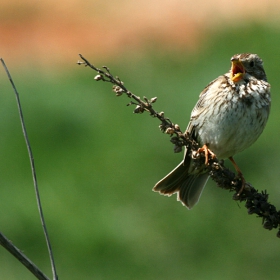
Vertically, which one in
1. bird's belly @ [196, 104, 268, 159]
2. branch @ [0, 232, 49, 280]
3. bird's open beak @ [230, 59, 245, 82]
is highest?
bird's open beak @ [230, 59, 245, 82]

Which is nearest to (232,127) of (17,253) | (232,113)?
(232,113)

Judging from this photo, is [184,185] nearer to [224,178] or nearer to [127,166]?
[224,178]

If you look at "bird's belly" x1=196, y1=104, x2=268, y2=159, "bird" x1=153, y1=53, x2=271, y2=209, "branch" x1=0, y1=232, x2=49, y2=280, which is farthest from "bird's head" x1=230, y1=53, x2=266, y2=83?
"branch" x1=0, y1=232, x2=49, y2=280

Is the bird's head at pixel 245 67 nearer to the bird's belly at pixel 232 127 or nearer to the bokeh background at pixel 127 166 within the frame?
the bird's belly at pixel 232 127

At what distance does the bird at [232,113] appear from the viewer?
17.6 feet

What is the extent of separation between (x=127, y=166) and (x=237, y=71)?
3721 millimetres

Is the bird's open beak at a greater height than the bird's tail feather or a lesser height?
greater

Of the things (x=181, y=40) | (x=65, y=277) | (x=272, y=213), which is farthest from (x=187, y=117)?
(x=272, y=213)

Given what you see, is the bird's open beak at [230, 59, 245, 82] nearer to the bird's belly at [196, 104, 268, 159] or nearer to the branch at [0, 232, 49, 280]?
the bird's belly at [196, 104, 268, 159]

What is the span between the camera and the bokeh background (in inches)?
310

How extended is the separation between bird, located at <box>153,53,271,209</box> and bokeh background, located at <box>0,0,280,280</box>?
2.28m

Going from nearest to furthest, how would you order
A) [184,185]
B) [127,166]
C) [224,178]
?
1. [224,178]
2. [184,185]
3. [127,166]

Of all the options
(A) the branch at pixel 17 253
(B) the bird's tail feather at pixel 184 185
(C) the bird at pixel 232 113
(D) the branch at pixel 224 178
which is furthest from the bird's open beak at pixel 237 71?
(A) the branch at pixel 17 253

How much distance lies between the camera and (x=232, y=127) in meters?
5.36
